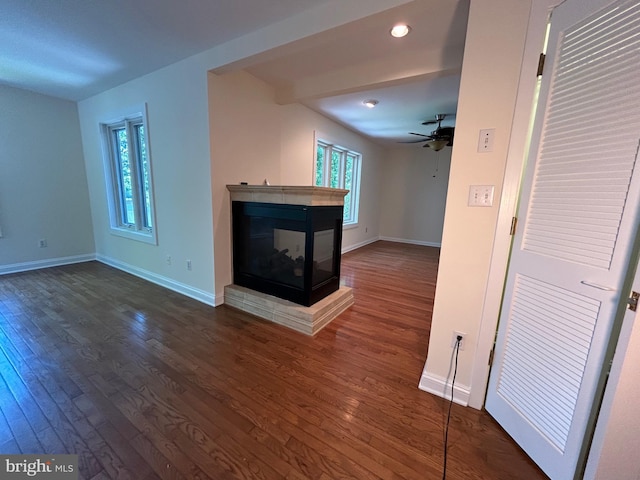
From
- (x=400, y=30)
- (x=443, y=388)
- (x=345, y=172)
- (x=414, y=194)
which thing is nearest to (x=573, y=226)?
(x=443, y=388)

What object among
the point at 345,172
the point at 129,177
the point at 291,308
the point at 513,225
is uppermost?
the point at 345,172

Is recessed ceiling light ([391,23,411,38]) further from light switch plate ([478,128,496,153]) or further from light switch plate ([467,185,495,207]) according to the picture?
light switch plate ([467,185,495,207])

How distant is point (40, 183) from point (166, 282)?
8.61ft

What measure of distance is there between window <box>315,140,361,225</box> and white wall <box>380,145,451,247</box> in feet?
5.13

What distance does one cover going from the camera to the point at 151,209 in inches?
131

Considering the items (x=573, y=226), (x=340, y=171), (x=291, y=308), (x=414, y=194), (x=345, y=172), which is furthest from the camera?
(x=414, y=194)

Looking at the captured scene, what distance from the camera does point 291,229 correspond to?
2.56 meters

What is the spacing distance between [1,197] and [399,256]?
653 cm

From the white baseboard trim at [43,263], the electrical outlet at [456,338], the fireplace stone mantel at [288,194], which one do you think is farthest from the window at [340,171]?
the white baseboard trim at [43,263]

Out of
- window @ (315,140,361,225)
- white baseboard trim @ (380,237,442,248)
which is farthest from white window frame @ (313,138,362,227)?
white baseboard trim @ (380,237,442,248)

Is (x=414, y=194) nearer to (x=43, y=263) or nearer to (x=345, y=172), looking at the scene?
(x=345, y=172)

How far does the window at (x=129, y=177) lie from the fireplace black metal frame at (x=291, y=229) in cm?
133

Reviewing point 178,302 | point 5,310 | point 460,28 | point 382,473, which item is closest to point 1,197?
point 5,310

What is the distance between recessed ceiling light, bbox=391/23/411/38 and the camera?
76.0 inches
